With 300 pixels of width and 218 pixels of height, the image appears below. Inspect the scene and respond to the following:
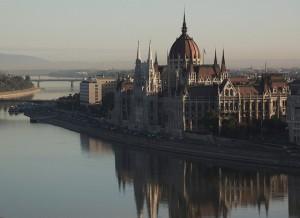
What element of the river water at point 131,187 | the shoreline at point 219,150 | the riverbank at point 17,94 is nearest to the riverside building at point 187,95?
the shoreline at point 219,150

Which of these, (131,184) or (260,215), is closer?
(260,215)

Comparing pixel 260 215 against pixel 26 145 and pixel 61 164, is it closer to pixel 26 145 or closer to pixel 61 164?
pixel 61 164

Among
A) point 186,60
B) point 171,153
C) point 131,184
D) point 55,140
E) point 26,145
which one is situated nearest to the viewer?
point 131,184

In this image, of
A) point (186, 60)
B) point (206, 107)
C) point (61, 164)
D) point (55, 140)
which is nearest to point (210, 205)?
point (61, 164)

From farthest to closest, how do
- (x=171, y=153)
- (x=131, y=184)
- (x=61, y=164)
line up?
(x=171, y=153), (x=61, y=164), (x=131, y=184)

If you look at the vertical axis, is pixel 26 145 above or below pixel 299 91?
below

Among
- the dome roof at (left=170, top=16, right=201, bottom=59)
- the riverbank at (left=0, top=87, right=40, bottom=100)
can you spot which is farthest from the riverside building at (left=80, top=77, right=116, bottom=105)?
the dome roof at (left=170, top=16, right=201, bottom=59)

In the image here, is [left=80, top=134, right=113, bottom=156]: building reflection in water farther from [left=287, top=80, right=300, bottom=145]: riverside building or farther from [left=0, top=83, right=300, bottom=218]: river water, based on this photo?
[left=287, top=80, right=300, bottom=145]: riverside building

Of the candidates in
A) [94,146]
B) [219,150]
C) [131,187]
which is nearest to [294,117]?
[219,150]
